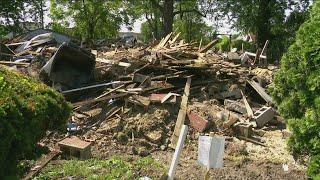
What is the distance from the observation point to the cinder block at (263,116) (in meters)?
12.7

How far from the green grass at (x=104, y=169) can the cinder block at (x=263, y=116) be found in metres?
3.97

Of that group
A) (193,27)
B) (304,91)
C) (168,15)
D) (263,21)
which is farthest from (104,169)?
(193,27)

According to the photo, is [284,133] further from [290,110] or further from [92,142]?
[92,142]

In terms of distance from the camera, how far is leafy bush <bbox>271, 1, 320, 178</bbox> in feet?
24.7

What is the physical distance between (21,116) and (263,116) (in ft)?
27.1

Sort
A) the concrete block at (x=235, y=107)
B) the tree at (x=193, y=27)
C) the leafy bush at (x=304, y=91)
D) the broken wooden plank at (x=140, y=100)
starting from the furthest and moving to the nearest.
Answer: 1. the tree at (x=193, y=27)
2. the concrete block at (x=235, y=107)
3. the broken wooden plank at (x=140, y=100)
4. the leafy bush at (x=304, y=91)

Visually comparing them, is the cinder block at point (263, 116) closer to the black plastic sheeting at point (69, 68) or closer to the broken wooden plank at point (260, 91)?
the broken wooden plank at point (260, 91)

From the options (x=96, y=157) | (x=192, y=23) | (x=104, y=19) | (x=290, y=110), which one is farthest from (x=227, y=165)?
(x=192, y=23)

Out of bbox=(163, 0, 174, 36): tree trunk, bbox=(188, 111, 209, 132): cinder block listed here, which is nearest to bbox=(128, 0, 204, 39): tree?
bbox=(163, 0, 174, 36): tree trunk

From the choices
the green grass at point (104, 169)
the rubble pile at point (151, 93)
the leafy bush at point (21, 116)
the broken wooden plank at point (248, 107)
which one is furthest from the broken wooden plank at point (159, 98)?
the leafy bush at point (21, 116)

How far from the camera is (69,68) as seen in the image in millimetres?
14445

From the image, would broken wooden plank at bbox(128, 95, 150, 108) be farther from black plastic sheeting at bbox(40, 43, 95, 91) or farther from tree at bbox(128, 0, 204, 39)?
tree at bbox(128, 0, 204, 39)

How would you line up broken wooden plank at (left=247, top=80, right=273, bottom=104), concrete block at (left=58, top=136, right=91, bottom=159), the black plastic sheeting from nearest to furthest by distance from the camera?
concrete block at (left=58, top=136, right=91, bottom=159), the black plastic sheeting, broken wooden plank at (left=247, top=80, right=273, bottom=104)

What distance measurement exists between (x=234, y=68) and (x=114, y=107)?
195 inches
